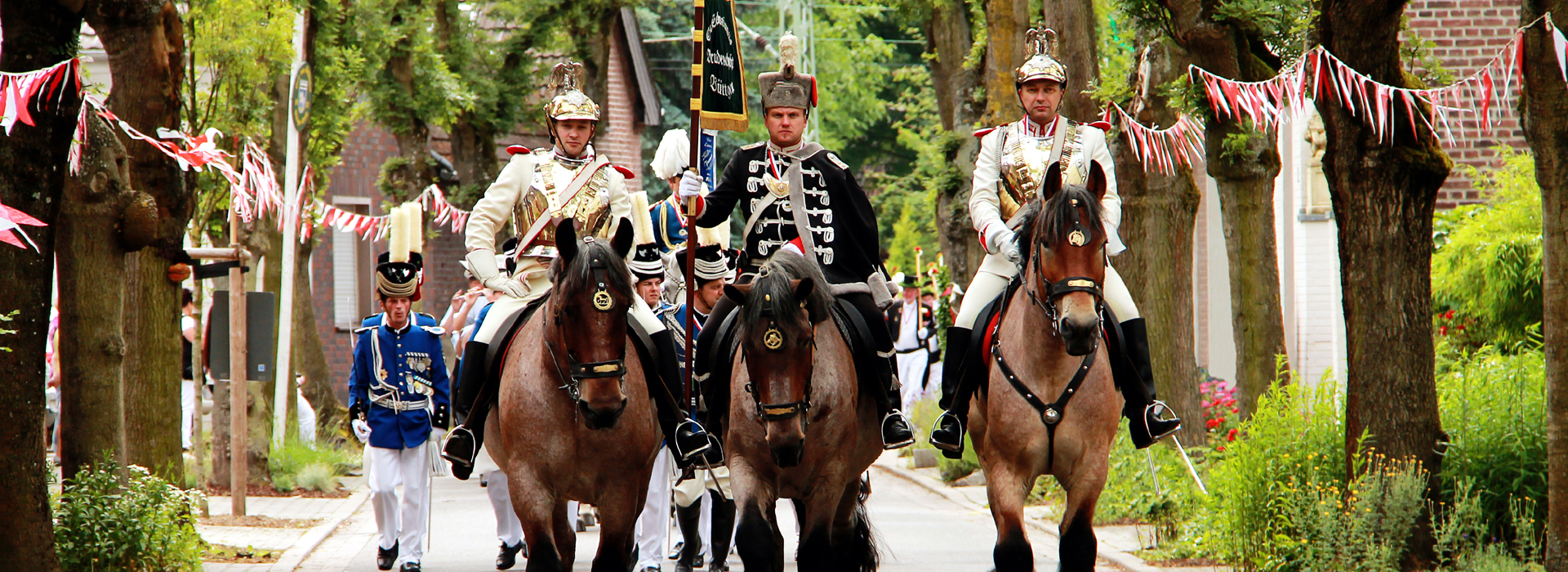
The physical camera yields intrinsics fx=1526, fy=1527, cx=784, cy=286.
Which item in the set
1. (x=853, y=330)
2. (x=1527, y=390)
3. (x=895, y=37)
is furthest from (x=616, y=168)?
(x=895, y=37)

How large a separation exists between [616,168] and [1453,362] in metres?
5.57

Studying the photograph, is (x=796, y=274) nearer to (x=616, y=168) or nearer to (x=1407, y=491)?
(x=616, y=168)

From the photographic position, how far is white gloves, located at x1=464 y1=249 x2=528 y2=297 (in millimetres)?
7797

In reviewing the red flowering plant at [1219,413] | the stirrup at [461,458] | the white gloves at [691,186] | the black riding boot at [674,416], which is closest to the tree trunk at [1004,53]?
the red flowering plant at [1219,413]

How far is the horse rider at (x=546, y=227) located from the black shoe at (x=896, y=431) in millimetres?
903

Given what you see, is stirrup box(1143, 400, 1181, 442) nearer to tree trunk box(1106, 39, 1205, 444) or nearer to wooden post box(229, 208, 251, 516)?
tree trunk box(1106, 39, 1205, 444)

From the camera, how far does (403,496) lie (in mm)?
10844

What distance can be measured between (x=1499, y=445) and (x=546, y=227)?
5.44m

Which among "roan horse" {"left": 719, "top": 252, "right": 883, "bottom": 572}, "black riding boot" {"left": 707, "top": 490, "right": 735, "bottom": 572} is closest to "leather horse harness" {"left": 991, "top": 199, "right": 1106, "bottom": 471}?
"roan horse" {"left": 719, "top": 252, "right": 883, "bottom": 572}

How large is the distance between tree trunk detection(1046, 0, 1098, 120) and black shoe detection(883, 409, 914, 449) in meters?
6.63

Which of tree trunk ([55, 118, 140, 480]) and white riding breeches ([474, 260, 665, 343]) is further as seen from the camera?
tree trunk ([55, 118, 140, 480])

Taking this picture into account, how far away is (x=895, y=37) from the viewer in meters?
55.4

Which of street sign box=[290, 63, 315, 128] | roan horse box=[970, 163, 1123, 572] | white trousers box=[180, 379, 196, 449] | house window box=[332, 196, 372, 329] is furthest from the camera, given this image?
house window box=[332, 196, 372, 329]

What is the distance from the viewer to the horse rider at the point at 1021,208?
7715 mm
